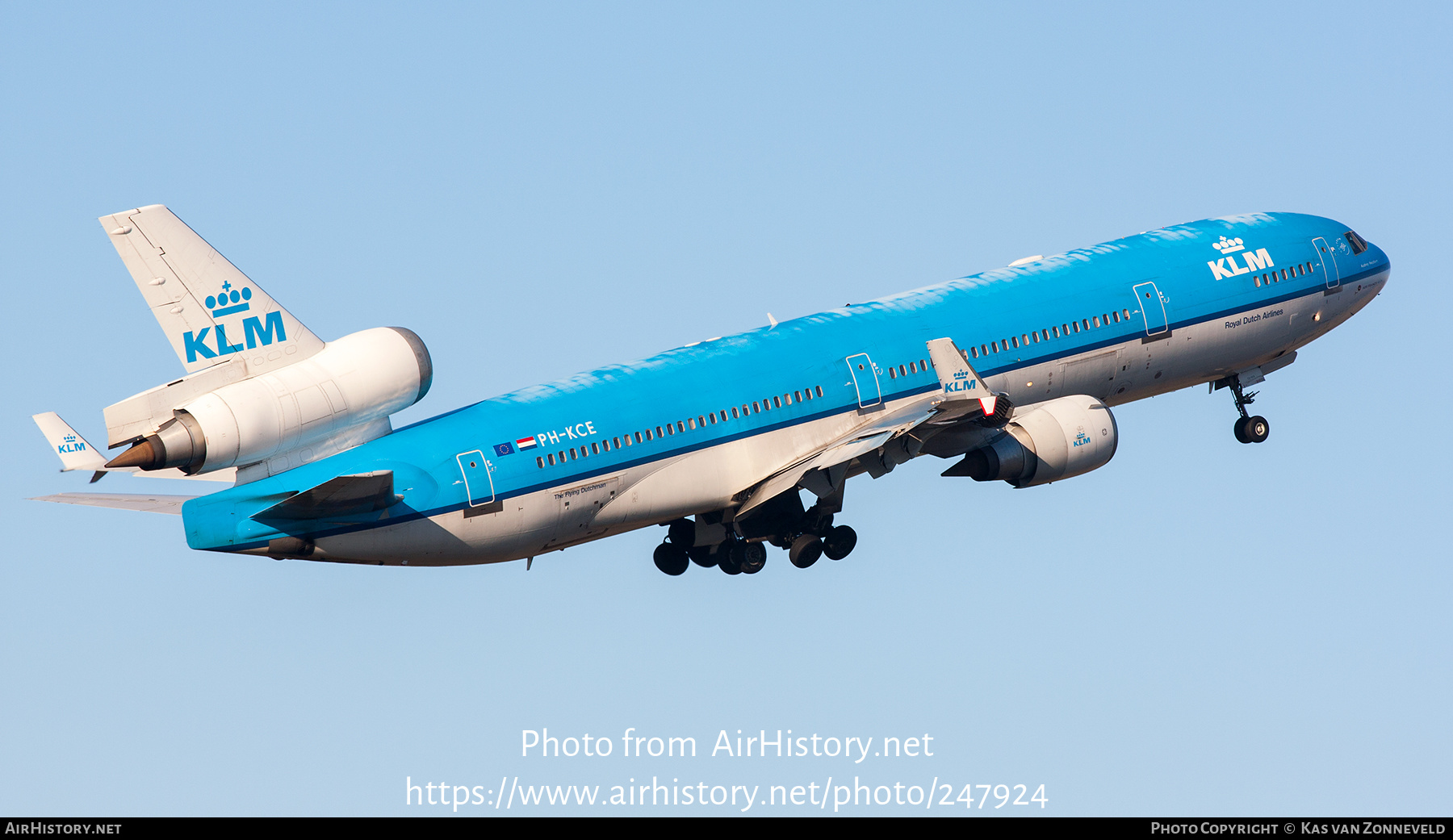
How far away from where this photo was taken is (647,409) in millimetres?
45469

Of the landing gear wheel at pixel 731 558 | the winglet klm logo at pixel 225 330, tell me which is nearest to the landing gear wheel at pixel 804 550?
the landing gear wheel at pixel 731 558

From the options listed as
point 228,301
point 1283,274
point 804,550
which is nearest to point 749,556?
point 804,550

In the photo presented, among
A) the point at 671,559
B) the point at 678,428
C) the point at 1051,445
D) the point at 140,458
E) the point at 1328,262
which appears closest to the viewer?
the point at 140,458

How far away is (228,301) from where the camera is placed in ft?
134

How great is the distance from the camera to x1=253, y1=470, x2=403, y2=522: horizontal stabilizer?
40.9m

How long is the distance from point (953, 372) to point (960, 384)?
0.32 m

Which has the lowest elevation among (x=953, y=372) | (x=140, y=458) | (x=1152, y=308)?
(x=953, y=372)

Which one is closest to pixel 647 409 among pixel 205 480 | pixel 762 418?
pixel 762 418

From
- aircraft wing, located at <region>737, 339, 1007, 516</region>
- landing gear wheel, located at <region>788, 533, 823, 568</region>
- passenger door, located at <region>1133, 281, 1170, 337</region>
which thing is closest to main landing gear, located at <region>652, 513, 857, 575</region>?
landing gear wheel, located at <region>788, 533, 823, 568</region>

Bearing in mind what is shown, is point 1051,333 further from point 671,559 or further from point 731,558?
point 671,559

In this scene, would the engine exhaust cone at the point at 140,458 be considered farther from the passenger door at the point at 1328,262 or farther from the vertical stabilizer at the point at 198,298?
the passenger door at the point at 1328,262

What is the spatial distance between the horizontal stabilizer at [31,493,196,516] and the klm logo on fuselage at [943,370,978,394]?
50.9 feet

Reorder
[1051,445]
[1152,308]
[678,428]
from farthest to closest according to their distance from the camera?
Answer: [1152,308] < [1051,445] < [678,428]

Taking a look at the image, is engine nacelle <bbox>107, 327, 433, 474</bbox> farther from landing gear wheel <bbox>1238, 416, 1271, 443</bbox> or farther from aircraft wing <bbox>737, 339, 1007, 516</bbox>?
landing gear wheel <bbox>1238, 416, 1271, 443</bbox>
